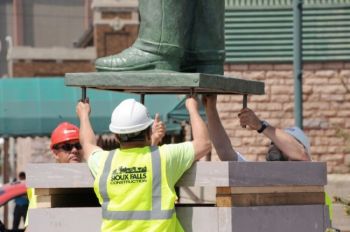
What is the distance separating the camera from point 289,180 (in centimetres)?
727

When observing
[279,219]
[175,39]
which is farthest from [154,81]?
[279,219]

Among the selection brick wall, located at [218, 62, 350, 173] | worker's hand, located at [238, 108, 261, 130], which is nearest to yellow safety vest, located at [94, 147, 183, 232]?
worker's hand, located at [238, 108, 261, 130]

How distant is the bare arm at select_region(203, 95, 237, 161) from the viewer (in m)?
7.74

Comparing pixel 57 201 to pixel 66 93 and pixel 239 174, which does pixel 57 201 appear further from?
pixel 66 93

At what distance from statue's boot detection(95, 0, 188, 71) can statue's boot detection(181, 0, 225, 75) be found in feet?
0.50

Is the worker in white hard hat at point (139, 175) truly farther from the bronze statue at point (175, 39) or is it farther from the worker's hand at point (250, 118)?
the bronze statue at point (175, 39)

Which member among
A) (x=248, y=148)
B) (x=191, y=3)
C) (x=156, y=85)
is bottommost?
(x=248, y=148)

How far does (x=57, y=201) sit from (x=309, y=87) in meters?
17.4

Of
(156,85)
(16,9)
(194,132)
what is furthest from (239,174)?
(16,9)

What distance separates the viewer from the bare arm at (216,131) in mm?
7738

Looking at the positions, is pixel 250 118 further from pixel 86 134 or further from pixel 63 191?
pixel 63 191

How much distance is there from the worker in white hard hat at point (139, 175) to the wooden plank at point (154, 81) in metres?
0.56

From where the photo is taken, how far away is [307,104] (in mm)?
24469

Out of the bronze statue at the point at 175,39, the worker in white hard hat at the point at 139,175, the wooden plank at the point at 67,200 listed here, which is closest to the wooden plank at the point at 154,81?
the bronze statue at the point at 175,39
